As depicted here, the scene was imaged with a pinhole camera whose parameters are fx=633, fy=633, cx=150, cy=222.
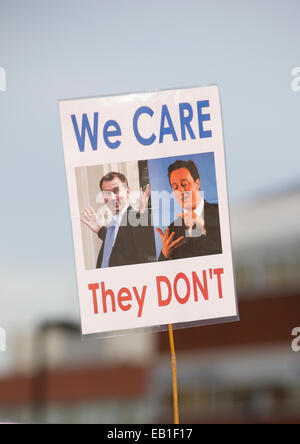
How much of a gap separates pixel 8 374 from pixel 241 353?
211 inches

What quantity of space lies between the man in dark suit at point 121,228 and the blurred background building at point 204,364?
24.4 ft

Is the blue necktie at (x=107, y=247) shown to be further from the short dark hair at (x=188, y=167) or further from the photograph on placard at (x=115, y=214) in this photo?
the short dark hair at (x=188, y=167)

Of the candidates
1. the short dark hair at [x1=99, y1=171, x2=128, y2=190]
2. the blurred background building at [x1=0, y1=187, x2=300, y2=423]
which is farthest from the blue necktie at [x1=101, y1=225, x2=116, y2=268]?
the blurred background building at [x1=0, y1=187, x2=300, y2=423]

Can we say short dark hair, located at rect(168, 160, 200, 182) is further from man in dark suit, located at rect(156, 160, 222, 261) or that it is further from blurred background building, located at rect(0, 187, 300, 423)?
blurred background building, located at rect(0, 187, 300, 423)

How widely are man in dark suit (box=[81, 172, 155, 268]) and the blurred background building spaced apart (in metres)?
7.45

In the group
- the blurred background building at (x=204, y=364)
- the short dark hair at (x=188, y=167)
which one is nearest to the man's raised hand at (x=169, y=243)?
the short dark hair at (x=188, y=167)

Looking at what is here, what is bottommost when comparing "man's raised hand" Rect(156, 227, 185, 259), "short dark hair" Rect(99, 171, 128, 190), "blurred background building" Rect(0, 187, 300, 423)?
"blurred background building" Rect(0, 187, 300, 423)

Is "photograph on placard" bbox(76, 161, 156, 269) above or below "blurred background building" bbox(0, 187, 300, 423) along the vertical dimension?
above

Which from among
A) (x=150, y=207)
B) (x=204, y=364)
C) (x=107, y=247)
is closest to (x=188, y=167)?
(x=150, y=207)

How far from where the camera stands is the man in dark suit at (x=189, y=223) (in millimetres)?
1217

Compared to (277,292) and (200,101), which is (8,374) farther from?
(200,101)

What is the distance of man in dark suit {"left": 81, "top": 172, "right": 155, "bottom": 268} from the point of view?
121cm

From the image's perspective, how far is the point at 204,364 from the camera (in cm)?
1439
